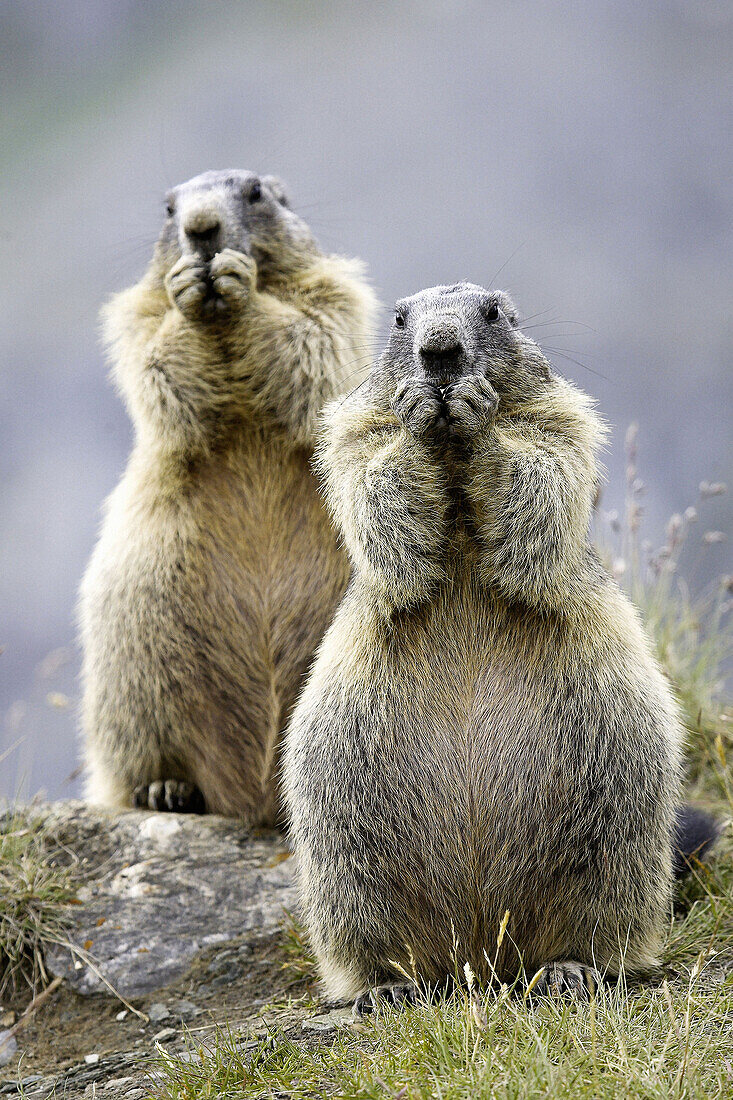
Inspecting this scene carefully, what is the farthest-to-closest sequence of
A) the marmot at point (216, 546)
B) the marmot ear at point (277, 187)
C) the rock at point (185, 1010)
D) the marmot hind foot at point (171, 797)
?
the marmot ear at point (277, 187) → the marmot hind foot at point (171, 797) → the marmot at point (216, 546) → the rock at point (185, 1010)

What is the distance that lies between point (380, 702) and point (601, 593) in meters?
0.78

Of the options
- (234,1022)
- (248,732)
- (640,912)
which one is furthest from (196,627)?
(640,912)

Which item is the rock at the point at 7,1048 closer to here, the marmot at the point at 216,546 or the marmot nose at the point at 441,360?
the marmot at the point at 216,546

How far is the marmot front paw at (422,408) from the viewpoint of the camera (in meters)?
3.17

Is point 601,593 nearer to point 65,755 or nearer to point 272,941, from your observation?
point 272,941

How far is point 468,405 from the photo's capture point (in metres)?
3.15

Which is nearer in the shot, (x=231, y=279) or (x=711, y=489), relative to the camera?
(x=231, y=279)

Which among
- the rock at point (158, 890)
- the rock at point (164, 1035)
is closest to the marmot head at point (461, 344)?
the rock at point (158, 890)

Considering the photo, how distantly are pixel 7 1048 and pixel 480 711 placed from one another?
207cm

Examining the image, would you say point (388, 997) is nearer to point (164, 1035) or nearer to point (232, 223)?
point (164, 1035)

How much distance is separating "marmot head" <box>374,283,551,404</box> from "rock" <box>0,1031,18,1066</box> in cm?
258

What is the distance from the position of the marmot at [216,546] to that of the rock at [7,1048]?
1.22m

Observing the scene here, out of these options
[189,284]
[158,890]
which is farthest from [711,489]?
[158,890]

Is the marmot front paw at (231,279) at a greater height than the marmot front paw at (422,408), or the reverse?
the marmot front paw at (231,279)
